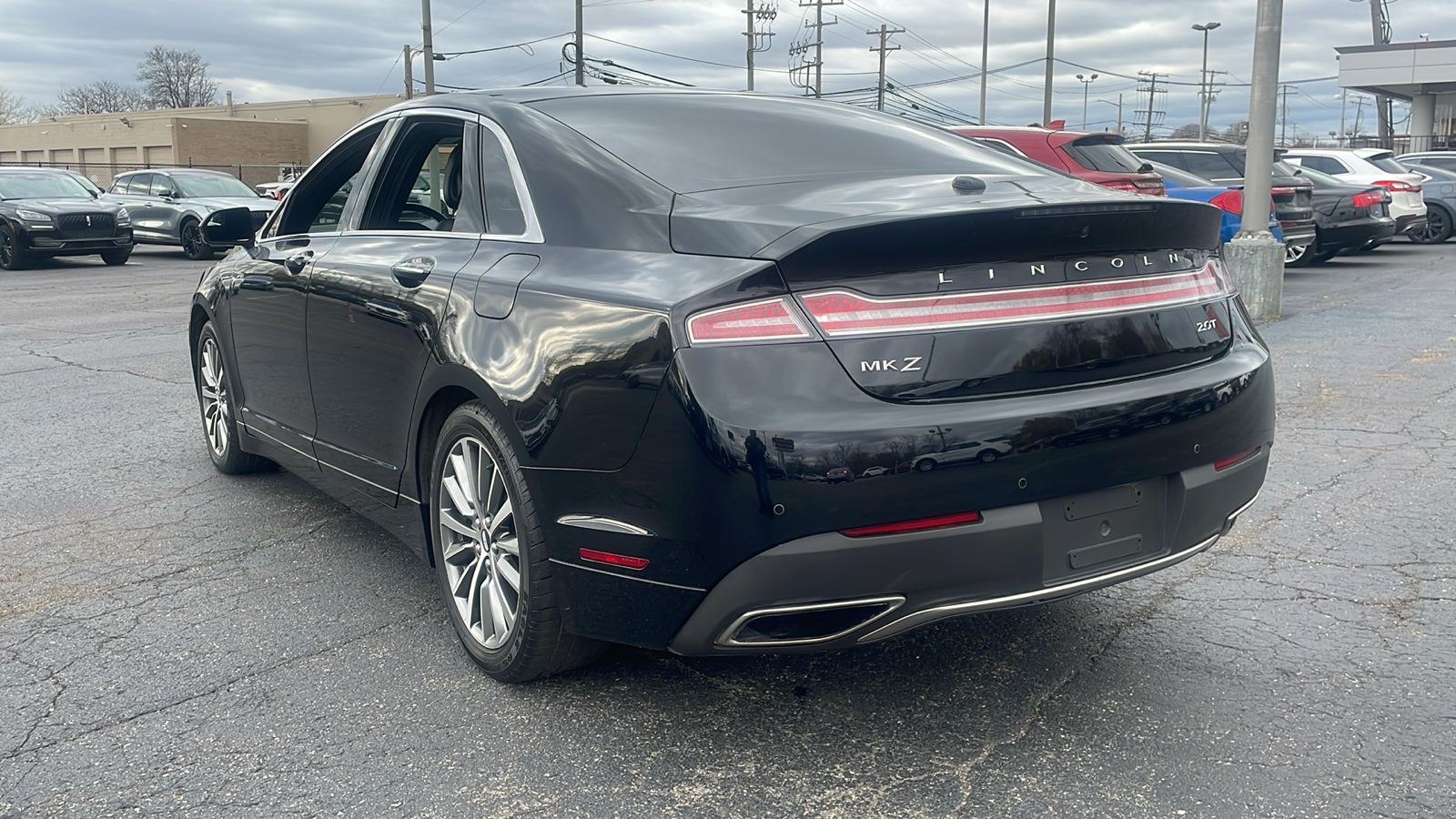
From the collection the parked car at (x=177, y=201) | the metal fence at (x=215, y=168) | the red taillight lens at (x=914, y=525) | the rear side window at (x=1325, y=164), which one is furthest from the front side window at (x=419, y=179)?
the metal fence at (x=215, y=168)

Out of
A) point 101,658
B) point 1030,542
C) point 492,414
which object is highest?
point 492,414

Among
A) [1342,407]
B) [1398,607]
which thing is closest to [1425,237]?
[1342,407]

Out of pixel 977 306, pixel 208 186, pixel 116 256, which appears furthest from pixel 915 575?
pixel 208 186

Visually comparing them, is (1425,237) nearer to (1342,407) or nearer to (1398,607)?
(1342,407)

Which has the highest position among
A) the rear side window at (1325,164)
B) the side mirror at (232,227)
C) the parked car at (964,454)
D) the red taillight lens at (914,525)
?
the rear side window at (1325,164)

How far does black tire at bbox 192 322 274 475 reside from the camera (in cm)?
525

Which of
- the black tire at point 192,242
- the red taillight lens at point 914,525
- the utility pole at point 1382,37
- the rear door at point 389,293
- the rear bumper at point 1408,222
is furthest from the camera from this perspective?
the utility pole at point 1382,37

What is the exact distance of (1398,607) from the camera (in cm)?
372

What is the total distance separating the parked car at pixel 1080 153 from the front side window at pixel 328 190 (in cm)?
713

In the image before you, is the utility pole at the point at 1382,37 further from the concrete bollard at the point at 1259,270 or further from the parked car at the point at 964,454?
the parked car at the point at 964,454

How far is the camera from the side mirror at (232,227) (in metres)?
4.87

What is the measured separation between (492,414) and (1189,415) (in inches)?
66.0

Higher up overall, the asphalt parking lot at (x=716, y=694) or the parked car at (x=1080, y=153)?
the parked car at (x=1080, y=153)

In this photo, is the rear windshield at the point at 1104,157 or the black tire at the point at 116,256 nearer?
the rear windshield at the point at 1104,157
